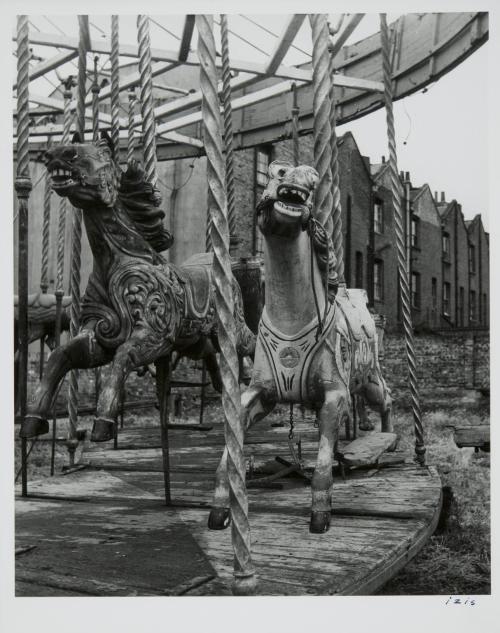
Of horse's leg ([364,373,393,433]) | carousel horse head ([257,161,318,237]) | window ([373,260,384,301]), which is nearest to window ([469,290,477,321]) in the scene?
window ([373,260,384,301])

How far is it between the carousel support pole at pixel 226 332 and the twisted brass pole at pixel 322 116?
1.52 metres

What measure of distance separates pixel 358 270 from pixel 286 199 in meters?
18.1

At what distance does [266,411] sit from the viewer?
3043 millimetres

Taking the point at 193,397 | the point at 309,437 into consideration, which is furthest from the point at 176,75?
the point at 309,437

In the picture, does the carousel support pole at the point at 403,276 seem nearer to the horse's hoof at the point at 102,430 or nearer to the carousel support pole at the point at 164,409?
the carousel support pole at the point at 164,409

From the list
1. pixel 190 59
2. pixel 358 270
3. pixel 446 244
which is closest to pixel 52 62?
pixel 190 59

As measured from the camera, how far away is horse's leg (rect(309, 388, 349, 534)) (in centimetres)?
262

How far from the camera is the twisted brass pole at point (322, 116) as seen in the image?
3342mm

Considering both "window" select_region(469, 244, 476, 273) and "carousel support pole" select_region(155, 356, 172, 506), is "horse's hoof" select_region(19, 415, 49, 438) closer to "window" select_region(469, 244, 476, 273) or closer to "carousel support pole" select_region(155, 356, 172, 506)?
"carousel support pole" select_region(155, 356, 172, 506)

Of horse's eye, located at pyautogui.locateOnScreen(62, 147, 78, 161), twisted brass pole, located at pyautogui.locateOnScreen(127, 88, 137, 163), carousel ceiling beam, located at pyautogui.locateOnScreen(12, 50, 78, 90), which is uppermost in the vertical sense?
carousel ceiling beam, located at pyautogui.locateOnScreen(12, 50, 78, 90)

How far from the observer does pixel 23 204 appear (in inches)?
127

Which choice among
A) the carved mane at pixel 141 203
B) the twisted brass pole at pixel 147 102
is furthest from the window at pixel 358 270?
the carved mane at pixel 141 203

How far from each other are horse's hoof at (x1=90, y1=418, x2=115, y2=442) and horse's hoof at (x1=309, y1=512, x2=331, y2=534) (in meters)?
0.85

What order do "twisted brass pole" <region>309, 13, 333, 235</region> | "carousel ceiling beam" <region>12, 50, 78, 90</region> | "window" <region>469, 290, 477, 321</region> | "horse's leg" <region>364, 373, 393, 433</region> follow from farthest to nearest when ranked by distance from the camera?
"window" <region>469, 290, 477, 321</region> → "carousel ceiling beam" <region>12, 50, 78, 90</region> → "horse's leg" <region>364, 373, 393, 433</region> → "twisted brass pole" <region>309, 13, 333, 235</region>
